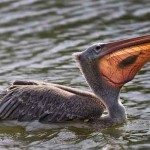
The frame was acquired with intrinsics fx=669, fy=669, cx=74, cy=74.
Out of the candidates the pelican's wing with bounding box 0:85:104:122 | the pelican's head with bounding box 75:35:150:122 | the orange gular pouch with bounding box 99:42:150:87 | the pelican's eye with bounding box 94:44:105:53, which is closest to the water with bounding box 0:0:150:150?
the pelican's wing with bounding box 0:85:104:122

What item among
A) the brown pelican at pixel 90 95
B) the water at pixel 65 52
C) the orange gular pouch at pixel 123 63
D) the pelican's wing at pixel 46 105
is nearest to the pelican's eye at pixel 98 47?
the brown pelican at pixel 90 95

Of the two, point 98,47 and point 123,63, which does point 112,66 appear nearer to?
point 123,63

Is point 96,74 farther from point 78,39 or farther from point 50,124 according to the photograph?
point 78,39

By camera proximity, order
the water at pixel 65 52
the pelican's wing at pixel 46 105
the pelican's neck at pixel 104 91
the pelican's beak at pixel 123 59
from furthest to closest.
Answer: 1. the pelican's neck at pixel 104 91
2. the pelican's wing at pixel 46 105
3. the pelican's beak at pixel 123 59
4. the water at pixel 65 52

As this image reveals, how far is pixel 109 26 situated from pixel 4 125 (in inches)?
203

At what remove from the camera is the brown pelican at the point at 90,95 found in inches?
342

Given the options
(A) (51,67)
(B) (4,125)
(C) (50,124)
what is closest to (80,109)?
(C) (50,124)

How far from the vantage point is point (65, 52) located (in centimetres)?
1215

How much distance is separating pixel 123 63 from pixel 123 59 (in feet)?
0.20

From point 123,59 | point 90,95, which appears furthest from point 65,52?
point 123,59

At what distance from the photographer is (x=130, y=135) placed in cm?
839

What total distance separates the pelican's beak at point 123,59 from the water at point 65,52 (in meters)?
0.63

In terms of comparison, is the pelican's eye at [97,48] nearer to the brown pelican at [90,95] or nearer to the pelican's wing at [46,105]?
the brown pelican at [90,95]

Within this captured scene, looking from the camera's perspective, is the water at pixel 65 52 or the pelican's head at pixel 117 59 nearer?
the water at pixel 65 52
